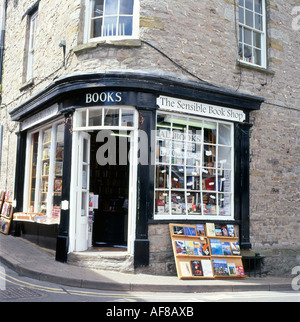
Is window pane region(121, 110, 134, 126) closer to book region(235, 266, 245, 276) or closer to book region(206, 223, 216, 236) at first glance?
book region(206, 223, 216, 236)

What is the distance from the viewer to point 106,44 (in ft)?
27.3

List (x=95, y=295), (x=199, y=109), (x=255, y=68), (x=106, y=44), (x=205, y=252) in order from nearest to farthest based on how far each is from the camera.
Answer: (x=95, y=295) < (x=205, y=252) < (x=106, y=44) < (x=199, y=109) < (x=255, y=68)

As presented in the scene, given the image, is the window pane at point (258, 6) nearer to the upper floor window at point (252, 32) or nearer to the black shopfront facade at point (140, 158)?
the upper floor window at point (252, 32)

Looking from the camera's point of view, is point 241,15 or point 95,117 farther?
point 241,15

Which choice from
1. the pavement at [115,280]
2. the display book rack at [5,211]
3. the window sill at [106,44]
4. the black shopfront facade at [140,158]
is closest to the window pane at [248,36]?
the black shopfront facade at [140,158]

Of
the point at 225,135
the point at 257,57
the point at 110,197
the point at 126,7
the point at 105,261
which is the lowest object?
the point at 105,261

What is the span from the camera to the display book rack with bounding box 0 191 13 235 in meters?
11.6

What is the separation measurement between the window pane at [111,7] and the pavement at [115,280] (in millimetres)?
5574

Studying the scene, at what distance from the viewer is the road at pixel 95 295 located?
580 centimetres

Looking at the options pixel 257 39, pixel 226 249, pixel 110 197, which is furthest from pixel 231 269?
pixel 257 39

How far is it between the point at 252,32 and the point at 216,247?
18.6ft

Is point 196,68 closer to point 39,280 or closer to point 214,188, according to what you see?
point 214,188

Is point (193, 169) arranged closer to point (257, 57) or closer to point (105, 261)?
point (105, 261)

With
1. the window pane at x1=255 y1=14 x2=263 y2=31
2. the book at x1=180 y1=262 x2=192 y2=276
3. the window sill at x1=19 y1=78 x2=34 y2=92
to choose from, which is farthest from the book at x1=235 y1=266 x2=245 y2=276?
the window sill at x1=19 y1=78 x2=34 y2=92
